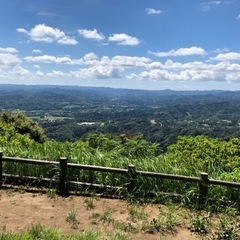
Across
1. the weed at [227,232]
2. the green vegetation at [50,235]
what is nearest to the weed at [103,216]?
the green vegetation at [50,235]

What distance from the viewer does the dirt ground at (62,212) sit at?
7.11 meters

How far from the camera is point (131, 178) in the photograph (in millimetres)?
8984

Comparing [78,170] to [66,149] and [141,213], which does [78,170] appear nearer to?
[66,149]

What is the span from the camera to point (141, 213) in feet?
26.1

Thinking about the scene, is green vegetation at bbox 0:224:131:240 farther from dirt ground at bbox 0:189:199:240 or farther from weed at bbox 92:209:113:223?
weed at bbox 92:209:113:223

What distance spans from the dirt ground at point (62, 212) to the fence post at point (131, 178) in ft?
1.37

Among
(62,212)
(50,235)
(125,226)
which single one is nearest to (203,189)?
(125,226)

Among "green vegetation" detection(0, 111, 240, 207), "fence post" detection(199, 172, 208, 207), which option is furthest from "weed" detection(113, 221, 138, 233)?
"fence post" detection(199, 172, 208, 207)

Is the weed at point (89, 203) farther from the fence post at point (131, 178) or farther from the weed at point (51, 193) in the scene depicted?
the fence post at point (131, 178)

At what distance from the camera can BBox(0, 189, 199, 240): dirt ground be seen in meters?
7.11

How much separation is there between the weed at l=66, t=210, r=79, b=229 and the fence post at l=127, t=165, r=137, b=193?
1.79 meters

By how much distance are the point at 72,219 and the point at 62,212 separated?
0.55 metres

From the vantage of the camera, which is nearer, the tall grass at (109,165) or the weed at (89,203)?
the weed at (89,203)

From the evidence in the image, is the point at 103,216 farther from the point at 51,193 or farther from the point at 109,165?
the point at 109,165
